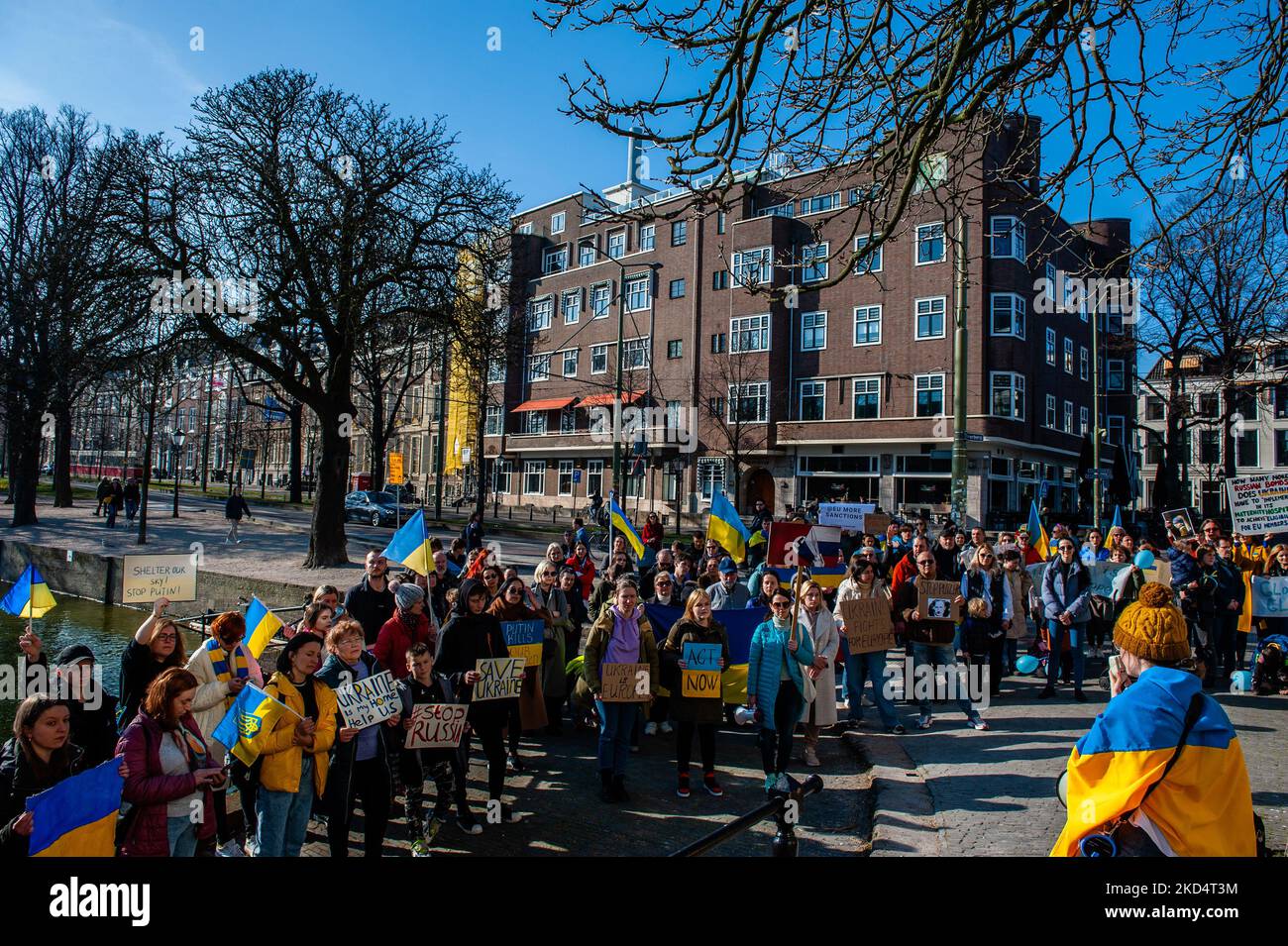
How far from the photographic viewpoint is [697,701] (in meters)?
7.22

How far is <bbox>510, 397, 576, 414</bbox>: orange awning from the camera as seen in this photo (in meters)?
52.2

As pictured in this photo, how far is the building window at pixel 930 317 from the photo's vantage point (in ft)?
127

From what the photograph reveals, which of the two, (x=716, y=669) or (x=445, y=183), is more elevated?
(x=445, y=183)

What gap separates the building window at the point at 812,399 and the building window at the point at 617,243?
620 inches

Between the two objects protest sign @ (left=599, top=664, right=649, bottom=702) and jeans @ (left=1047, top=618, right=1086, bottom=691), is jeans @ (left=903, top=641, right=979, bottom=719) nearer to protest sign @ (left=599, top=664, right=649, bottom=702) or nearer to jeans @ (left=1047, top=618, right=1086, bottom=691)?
jeans @ (left=1047, top=618, right=1086, bottom=691)

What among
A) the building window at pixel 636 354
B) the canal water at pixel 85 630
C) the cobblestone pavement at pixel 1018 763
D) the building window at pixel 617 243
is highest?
the building window at pixel 617 243

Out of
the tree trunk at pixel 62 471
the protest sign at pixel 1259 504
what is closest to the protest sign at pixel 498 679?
the protest sign at pixel 1259 504

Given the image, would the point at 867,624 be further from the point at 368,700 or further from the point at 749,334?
the point at 749,334

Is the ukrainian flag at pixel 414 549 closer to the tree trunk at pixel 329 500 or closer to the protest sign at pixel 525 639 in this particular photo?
the protest sign at pixel 525 639

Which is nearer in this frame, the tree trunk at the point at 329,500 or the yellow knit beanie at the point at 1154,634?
the yellow knit beanie at the point at 1154,634
